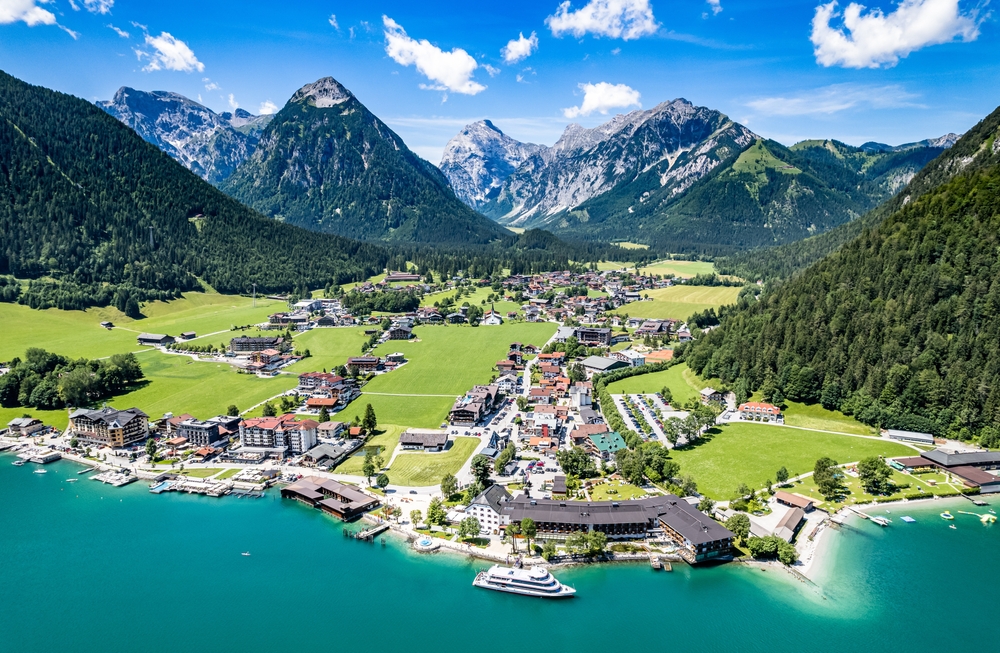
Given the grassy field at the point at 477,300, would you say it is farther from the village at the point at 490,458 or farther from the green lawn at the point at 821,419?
the green lawn at the point at 821,419

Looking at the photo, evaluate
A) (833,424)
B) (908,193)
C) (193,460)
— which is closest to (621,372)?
(833,424)

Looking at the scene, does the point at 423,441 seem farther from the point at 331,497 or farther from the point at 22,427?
the point at 22,427

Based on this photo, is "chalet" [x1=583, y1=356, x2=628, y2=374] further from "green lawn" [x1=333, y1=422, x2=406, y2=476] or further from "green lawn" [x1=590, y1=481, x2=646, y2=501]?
Answer: "green lawn" [x1=590, y1=481, x2=646, y2=501]

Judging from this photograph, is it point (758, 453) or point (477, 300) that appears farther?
point (477, 300)

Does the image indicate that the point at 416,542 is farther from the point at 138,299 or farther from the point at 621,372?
the point at 138,299

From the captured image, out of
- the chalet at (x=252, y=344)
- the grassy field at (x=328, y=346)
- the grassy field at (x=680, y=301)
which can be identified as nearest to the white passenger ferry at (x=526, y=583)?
the grassy field at (x=328, y=346)

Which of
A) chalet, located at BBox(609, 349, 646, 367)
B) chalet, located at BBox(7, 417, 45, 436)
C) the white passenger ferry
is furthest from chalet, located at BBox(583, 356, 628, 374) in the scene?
chalet, located at BBox(7, 417, 45, 436)

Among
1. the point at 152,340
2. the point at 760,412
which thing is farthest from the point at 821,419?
the point at 152,340
